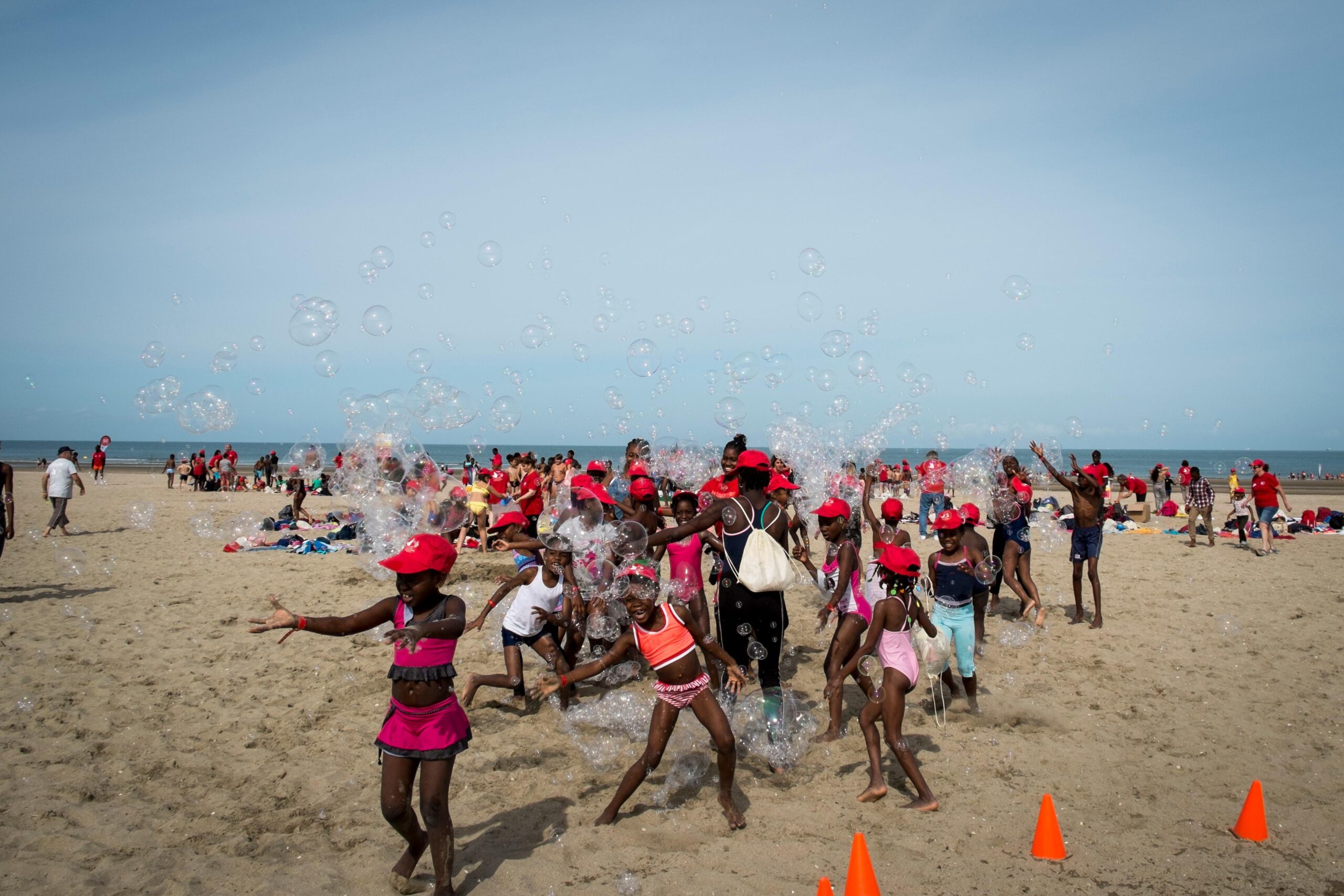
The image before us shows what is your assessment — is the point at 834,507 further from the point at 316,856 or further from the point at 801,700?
the point at 316,856

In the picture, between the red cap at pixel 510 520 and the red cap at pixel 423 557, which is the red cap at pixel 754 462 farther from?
the red cap at pixel 423 557

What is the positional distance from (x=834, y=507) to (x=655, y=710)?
2342 millimetres

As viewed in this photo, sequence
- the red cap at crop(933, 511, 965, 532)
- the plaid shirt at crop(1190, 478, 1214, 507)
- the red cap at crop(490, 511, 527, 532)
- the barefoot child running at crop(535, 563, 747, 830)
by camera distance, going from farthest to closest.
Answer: the plaid shirt at crop(1190, 478, 1214, 507) < the red cap at crop(490, 511, 527, 532) < the red cap at crop(933, 511, 965, 532) < the barefoot child running at crop(535, 563, 747, 830)

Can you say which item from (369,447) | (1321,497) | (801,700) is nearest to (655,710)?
(801,700)

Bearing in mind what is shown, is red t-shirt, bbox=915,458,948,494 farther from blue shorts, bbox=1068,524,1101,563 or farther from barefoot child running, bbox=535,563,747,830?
barefoot child running, bbox=535,563,747,830

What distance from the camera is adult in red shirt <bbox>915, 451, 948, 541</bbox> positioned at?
13.0 meters

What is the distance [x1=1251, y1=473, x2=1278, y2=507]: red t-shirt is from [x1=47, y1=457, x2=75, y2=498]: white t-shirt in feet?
76.7

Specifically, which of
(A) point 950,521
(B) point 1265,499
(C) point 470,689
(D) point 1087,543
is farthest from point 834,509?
(B) point 1265,499

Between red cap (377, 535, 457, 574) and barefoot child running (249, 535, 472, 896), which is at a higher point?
red cap (377, 535, 457, 574)

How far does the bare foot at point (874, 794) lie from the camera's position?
17.3 feet

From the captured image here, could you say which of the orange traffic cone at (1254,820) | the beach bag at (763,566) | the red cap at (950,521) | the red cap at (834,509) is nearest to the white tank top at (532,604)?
the beach bag at (763,566)

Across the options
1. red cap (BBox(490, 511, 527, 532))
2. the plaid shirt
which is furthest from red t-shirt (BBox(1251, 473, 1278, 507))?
red cap (BBox(490, 511, 527, 532))

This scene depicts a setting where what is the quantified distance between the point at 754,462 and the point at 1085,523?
18.4ft

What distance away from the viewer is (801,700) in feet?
23.8
